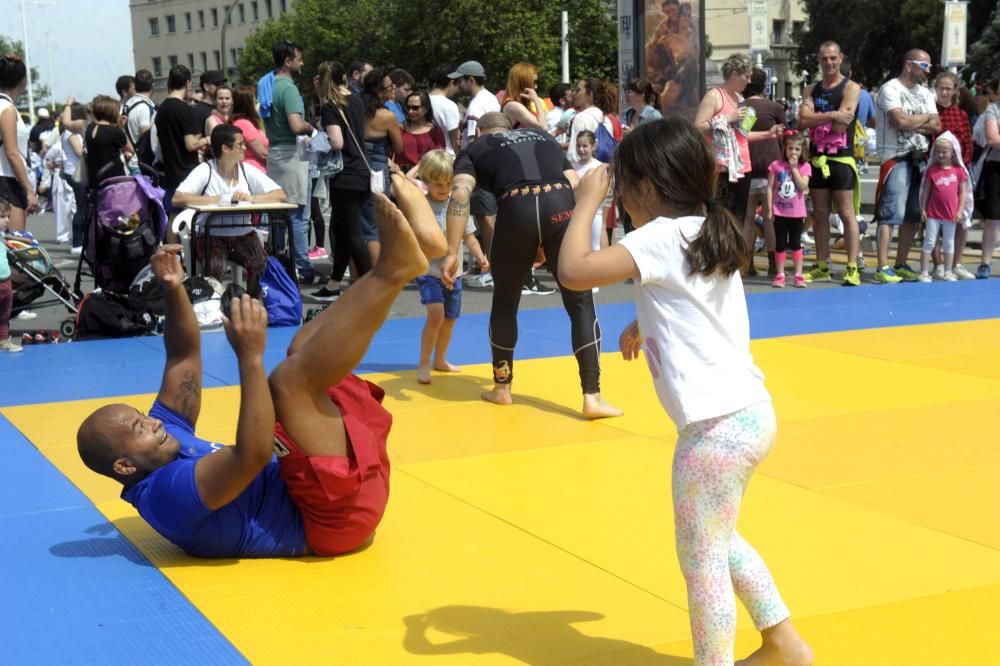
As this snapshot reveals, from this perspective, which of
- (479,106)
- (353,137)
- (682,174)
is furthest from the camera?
(479,106)

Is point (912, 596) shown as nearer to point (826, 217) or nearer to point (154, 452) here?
point (154, 452)

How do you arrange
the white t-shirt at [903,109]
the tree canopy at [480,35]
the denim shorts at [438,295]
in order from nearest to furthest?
the denim shorts at [438,295] < the white t-shirt at [903,109] < the tree canopy at [480,35]

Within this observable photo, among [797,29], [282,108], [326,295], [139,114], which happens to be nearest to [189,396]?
[326,295]

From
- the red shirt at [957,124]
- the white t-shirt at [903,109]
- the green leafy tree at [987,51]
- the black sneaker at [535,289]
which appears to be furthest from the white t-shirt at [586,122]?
the green leafy tree at [987,51]

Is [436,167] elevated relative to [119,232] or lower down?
elevated

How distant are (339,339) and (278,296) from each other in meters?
6.73

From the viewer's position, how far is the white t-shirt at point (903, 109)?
1288 centimetres

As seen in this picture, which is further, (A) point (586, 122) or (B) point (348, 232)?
(A) point (586, 122)

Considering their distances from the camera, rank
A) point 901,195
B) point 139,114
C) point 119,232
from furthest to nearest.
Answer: point 139,114 → point 901,195 → point 119,232

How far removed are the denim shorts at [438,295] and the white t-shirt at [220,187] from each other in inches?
128

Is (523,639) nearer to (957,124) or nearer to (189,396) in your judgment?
(189,396)

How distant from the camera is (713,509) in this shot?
3418mm

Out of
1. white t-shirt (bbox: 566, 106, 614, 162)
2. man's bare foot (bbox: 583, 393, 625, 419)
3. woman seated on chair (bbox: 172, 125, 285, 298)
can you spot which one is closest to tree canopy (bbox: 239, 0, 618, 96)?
white t-shirt (bbox: 566, 106, 614, 162)

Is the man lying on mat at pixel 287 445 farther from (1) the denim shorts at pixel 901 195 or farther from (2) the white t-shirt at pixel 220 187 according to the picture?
(1) the denim shorts at pixel 901 195
